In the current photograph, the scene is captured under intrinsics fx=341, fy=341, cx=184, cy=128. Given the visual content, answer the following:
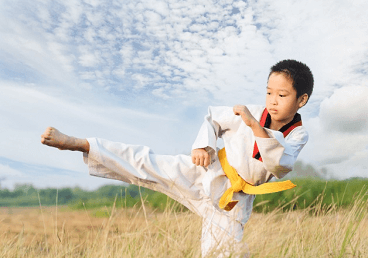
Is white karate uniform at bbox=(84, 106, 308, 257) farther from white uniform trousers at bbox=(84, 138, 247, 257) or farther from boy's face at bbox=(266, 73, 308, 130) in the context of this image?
boy's face at bbox=(266, 73, 308, 130)

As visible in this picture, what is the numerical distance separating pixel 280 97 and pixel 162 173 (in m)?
1.03

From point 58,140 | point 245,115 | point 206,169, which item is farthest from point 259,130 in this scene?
point 58,140

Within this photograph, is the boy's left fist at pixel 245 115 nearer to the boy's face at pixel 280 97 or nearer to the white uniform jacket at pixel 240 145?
the white uniform jacket at pixel 240 145

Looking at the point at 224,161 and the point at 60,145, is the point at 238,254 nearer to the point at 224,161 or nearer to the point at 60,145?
the point at 224,161

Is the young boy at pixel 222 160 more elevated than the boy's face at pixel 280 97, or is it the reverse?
the boy's face at pixel 280 97

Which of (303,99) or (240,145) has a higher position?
(303,99)

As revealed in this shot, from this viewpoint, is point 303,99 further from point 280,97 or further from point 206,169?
point 206,169

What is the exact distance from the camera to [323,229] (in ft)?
9.86

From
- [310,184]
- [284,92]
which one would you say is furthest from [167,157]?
[310,184]

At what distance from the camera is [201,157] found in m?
2.49

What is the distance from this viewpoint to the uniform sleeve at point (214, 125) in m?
2.51

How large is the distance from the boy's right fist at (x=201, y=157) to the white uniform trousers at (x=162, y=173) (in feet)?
0.42

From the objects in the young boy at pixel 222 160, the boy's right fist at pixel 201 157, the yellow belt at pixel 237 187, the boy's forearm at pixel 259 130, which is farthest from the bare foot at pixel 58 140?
the boy's forearm at pixel 259 130

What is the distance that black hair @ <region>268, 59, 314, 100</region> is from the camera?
2532mm
